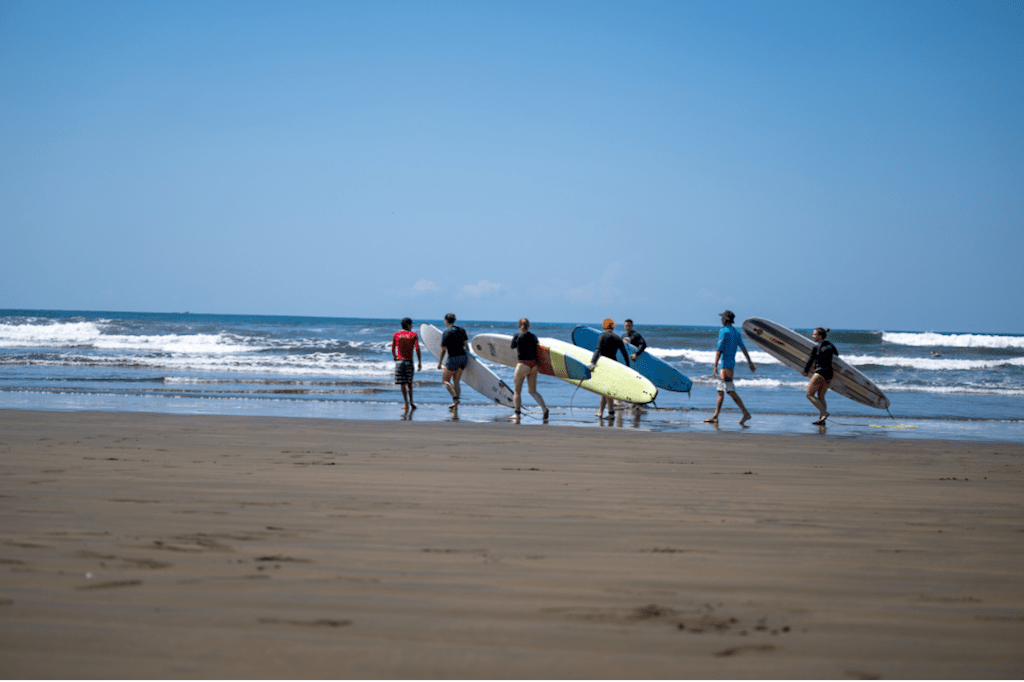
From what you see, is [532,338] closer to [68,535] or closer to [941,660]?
[68,535]

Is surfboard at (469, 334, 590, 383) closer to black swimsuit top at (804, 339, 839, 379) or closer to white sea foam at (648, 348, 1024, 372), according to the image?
black swimsuit top at (804, 339, 839, 379)

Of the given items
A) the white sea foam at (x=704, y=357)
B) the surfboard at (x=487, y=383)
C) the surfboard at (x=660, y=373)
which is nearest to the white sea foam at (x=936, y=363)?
the white sea foam at (x=704, y=357)

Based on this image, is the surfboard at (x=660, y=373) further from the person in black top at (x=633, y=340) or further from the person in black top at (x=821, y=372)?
the person in black top at (x=821, y=372)

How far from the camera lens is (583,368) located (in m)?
13.9

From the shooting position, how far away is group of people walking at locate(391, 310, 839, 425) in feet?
37.2

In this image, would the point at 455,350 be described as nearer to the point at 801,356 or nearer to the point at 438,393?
the point at 438,393

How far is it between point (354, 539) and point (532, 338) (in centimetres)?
837

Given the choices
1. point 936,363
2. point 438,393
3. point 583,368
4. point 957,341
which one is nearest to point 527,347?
point 583,368

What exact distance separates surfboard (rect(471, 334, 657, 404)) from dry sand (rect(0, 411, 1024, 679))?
20.4 ft

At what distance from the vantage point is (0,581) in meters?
2.75

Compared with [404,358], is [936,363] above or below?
below

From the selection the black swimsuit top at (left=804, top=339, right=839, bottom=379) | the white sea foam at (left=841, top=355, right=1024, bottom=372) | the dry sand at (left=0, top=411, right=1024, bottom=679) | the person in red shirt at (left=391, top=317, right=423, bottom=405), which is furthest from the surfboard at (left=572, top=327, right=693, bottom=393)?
the white sea foam at (left=841, top=355, right=1024, bottom=372)

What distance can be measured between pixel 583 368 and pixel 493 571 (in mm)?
10885

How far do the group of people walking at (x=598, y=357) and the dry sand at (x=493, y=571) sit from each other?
17.3ft
